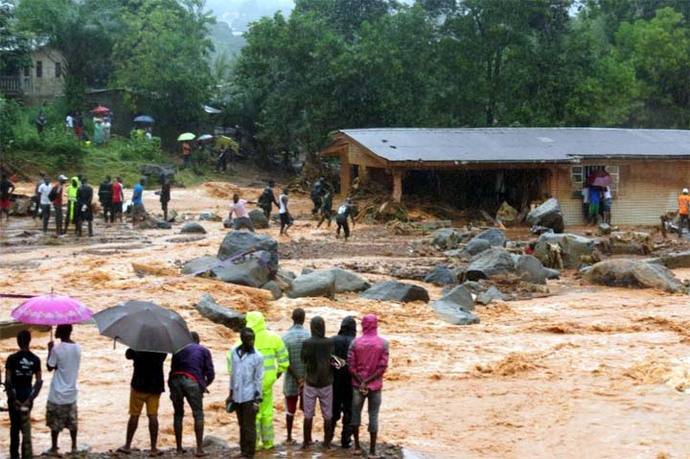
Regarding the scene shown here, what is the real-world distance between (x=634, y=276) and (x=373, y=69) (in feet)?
78.9

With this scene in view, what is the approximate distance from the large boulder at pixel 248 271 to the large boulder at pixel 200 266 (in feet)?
0.98

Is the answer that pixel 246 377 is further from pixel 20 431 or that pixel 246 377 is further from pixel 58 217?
pixel 58 217

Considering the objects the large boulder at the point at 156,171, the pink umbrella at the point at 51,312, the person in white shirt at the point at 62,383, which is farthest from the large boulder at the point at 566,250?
the large boulder at the point at 156,171

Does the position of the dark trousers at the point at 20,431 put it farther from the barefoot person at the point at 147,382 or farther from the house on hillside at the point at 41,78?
the house on hillside at the point at 41,78

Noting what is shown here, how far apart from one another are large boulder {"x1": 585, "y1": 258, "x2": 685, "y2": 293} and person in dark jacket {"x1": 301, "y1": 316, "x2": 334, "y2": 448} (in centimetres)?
1316

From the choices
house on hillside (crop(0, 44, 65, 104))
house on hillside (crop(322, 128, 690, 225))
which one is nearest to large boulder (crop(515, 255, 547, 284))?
house on hillside (crop(322, 128, 690, 225))

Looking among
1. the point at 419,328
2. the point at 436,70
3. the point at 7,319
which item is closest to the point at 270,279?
the point at 419,328

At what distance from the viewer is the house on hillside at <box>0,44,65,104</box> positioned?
169 ft

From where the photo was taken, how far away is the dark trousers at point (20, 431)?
9461 mm

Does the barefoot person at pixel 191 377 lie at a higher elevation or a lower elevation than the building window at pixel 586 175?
lower

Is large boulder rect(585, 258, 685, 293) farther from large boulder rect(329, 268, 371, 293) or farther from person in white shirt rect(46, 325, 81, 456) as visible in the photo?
person in white shirt rect(46, 325, 81, 456)

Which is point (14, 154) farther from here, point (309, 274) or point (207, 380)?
point (207, 380)

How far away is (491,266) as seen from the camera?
2255 centimetres

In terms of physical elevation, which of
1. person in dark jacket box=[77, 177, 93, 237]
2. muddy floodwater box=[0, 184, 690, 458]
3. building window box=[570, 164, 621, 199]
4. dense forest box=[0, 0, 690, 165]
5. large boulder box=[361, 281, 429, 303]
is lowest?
muddy floodwater box=[0, 184, 690, 458]
